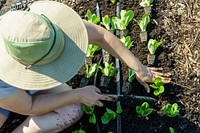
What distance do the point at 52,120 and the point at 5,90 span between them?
0.41m

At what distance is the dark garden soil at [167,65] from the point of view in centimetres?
258

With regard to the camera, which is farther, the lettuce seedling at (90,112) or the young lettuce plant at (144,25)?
the young lettuce plant at (144,25)

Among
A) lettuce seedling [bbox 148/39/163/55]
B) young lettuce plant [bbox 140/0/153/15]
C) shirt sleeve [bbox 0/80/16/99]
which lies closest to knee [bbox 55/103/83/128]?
shirt sleeve [bbox 0/80/16/99]

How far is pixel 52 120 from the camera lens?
242 centimetres

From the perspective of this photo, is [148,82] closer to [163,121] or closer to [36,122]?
[163,121]

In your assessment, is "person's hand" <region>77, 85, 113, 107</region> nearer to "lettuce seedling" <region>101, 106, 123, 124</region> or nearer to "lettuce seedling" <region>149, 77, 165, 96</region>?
"lettuce seedling" <region>101, 106, 123, 124</region>

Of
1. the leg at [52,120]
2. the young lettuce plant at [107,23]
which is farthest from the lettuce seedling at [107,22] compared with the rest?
the leg at [52,120]

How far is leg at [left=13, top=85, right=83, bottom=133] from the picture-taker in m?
2.41

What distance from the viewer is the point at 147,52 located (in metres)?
2.85

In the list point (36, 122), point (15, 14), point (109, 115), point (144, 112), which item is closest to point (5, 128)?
point (36, 122)

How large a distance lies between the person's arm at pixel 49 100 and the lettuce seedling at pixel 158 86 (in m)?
0.39

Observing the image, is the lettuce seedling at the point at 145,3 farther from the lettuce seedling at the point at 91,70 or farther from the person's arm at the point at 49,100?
the person's arm at the point at 49,100

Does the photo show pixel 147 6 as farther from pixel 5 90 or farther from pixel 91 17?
pixel 5 90

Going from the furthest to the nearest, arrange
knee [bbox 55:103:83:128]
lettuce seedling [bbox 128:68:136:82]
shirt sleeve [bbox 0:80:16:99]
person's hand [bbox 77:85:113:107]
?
lettuce seedling [bbox 128:68:136:82], knee [bbox 55:103:83:128], person's hand [bbox 77:85:113:107], shirt sleeve [bbox 0:80:16:99]
